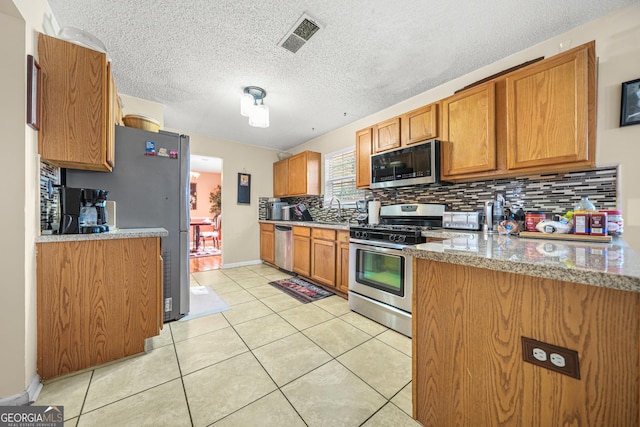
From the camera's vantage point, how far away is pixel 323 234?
3.25m

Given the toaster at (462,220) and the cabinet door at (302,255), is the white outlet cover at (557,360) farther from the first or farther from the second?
the cabinet door at (302,255)

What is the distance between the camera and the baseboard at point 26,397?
1228 mm

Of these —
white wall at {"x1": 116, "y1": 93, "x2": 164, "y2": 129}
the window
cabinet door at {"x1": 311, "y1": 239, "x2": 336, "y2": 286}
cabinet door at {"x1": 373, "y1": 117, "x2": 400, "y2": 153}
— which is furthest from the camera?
the window

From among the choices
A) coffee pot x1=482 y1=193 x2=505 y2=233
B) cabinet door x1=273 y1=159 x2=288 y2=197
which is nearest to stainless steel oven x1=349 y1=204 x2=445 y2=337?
coffee pot x1=482 y1=193 x2=505 y2=233

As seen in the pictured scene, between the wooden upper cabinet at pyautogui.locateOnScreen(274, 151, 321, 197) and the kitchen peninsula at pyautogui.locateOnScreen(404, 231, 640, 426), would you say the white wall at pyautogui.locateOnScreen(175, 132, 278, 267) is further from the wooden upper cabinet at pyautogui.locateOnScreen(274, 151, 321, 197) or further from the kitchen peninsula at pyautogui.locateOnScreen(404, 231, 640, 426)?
the kitchen peninsula at pyautogui.locateOnScreen(404, 231, 640, 426)

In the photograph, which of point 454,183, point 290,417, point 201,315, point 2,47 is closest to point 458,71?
point 454,183

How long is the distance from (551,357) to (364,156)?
2.69 m

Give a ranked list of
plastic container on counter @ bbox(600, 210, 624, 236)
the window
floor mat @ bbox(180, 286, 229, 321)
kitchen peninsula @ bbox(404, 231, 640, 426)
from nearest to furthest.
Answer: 1. kitchen peninsula @ bbox(404, 231, 640, 426)
2. plastic container on counter @ bbox(600, 210, 624, 236)
3. floor mat @ bbox(180, 286, 229, 321)
4. the window

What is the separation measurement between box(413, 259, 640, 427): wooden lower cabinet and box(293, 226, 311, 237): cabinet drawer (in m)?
2.57

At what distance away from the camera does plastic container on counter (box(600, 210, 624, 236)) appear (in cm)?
150

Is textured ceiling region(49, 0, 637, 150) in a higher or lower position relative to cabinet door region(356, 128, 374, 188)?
higher

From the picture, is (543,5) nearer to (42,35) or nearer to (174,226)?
(42,35)

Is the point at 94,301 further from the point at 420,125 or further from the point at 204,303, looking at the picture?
the point at 420,125

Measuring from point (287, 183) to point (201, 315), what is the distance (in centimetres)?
283
